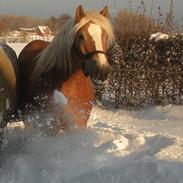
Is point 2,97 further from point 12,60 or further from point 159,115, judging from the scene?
point 159,115

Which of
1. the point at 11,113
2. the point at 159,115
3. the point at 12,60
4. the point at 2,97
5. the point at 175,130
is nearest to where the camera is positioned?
the point at 2,97

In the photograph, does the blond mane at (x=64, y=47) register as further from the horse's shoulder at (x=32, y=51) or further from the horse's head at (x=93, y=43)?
the horse's shoulder at (x=32, y=51)

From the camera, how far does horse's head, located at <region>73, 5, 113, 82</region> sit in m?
4.36

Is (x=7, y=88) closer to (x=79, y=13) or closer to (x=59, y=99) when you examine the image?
(x=59, y=99)

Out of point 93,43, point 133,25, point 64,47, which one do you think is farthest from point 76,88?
point 133,25

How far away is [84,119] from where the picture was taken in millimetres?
5074

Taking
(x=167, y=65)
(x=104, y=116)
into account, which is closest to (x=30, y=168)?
(x=104, y=116)

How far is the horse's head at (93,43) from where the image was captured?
436 centimetres

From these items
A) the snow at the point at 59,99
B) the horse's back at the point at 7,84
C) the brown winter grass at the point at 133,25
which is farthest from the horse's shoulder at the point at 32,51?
the brown winter grass at the point at 133,25

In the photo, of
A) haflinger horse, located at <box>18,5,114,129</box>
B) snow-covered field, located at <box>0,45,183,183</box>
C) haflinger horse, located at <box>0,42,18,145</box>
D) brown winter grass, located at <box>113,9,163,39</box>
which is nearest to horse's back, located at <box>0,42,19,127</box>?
haflinger horse, located at <box>0,42,18,145</box>

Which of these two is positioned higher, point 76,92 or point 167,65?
point 76,92

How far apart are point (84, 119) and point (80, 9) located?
3.97 ft

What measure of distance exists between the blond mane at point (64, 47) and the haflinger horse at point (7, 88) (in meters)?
0.26

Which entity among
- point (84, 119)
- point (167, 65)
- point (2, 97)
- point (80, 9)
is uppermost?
point (80, 9)
